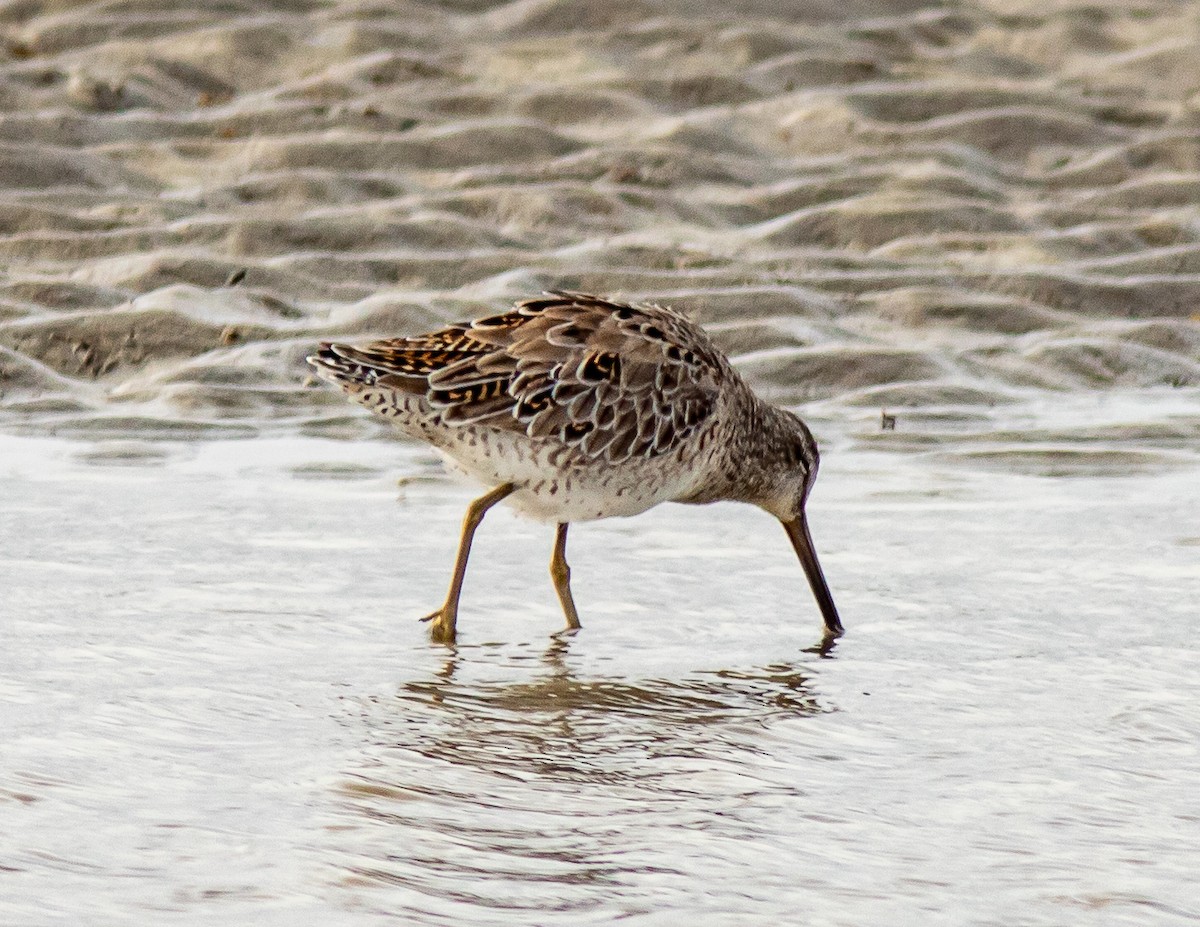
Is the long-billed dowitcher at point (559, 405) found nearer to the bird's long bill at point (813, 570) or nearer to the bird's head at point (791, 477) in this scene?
the bird's long bill at point (813, 570)

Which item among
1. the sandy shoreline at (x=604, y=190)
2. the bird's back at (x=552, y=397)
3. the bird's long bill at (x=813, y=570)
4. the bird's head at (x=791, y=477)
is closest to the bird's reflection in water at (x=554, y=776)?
the bird's long bill at (x=813, y=570)

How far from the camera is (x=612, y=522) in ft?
20.7

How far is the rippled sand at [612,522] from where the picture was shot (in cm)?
337

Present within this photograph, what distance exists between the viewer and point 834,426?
7617mm

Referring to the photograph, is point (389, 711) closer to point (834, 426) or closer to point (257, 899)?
point (257, 899)

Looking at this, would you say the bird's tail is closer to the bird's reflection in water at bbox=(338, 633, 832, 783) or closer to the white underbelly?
the white underbelly

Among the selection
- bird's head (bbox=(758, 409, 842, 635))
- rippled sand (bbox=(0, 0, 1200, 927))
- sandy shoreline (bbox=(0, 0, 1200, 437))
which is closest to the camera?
rippled sand (bbox=(0, 0, 1200, 927))

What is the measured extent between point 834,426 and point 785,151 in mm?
3038

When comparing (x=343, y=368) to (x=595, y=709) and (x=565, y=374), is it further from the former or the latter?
(x=595, y=709)

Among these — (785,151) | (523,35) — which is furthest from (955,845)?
(523,35)

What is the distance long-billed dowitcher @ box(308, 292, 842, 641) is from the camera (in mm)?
5039

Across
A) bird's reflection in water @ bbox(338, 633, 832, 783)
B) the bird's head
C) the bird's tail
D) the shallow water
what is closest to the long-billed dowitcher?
the bird's tail

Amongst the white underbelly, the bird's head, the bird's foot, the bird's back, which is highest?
the bird's back

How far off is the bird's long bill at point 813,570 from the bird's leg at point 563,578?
1.98ft
